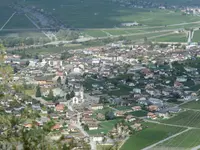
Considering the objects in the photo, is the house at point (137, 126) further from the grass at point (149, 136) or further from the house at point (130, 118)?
the house at point (130, 118)

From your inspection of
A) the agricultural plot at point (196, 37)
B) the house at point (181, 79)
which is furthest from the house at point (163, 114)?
the agricultural plot at point (196, 37)

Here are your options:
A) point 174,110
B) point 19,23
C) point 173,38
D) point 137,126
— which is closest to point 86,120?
point 137,126

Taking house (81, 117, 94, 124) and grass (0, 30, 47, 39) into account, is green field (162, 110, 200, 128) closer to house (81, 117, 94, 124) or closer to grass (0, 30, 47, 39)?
house (81, 117, 94, 124)

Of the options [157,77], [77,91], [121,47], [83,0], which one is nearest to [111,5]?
[83,0]

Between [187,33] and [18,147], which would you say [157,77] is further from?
[18,147]

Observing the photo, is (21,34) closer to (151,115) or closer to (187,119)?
(151,115)

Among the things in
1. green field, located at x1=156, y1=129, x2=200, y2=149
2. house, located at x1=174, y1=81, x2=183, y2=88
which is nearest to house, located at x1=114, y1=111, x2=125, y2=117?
green field, located at x1=156, y1=129, x2=200, y2=149
